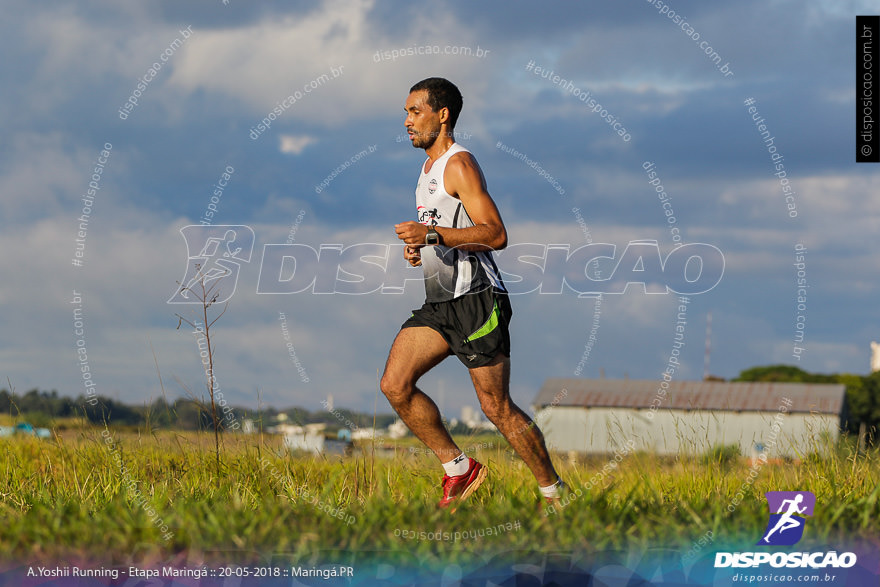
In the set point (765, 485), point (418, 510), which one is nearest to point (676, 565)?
point (418, 510)

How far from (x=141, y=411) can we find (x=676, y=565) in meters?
4.22

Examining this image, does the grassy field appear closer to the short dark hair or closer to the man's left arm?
the man's left arm

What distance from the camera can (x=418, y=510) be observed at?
475 centimetres

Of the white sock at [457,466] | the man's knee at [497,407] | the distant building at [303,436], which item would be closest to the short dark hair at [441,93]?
the man's knee at [497,407]

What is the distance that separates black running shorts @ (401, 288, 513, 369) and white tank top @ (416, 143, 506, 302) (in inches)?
2.3

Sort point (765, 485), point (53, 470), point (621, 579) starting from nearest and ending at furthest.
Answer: point (621, 579), point (765, 485), point (53, 470)

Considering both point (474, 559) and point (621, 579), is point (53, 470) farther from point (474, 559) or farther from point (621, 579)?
point (621, 579)

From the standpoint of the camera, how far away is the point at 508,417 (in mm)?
5391

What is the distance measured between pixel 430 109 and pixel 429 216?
66 centimetres

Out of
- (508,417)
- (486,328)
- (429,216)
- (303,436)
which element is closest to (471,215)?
(429,216)

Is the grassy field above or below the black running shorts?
below

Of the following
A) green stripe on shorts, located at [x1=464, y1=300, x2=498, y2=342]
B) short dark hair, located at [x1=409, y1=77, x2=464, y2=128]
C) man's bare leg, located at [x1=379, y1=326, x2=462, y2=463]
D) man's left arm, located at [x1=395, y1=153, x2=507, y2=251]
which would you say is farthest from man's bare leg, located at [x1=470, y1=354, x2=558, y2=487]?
short dark hair, located at [x1=409, y1=77, x2=464, y2=128]

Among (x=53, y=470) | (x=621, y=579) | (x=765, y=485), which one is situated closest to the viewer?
(x=621, y=579)

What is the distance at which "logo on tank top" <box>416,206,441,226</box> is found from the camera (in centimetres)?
546
